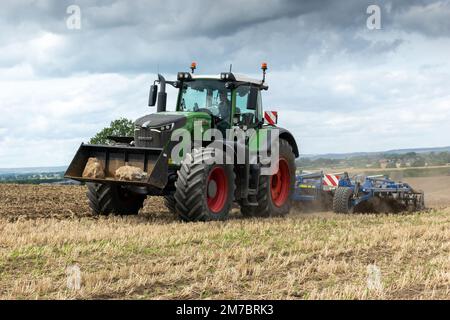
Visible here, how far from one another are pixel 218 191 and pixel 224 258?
13.3ft

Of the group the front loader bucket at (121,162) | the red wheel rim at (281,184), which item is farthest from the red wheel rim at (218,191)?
the red wheel rim at (281,184)

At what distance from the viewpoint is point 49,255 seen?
7340 millimetres

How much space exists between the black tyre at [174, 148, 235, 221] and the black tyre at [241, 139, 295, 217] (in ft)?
4.86

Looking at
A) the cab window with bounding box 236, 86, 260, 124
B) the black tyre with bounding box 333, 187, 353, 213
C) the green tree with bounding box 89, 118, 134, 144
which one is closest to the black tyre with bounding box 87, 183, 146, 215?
the cab window with bounding box 236, 86, 260, 124

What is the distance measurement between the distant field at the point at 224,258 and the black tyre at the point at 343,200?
2357 millimetres

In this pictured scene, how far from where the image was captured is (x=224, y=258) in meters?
7.11

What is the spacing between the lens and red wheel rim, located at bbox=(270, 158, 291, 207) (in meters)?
13.1

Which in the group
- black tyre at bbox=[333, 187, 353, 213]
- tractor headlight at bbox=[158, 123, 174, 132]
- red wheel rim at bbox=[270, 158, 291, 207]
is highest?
tractor headlight at bbox=[158, 123, 174, 132]

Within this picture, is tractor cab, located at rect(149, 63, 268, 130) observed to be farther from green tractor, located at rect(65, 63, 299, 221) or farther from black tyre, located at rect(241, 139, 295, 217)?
black tyre, located at rect(241, 139, 295, 217)

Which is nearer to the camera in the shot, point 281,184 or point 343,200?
point 281,184

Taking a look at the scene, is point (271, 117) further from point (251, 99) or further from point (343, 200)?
point (343, 200)

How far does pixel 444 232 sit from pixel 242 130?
4.04 m

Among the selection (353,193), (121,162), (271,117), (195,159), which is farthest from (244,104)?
(353,193)

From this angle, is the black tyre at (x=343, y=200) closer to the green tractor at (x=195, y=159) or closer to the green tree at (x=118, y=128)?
the green tractor at (x=195, y=159)
